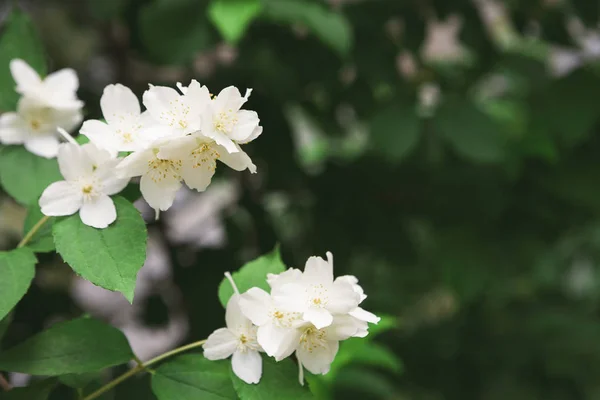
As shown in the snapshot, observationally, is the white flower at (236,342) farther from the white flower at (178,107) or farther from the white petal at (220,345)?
the white flower at (178,107)

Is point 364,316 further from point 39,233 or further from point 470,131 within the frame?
point 470,131

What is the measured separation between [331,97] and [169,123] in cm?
58

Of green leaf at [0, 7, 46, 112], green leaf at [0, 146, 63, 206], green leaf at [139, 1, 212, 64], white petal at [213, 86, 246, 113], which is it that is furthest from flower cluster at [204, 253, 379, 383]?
green leaf at [139, 1, 212, 64]

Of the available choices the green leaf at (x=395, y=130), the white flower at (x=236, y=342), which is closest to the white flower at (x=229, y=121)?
the white flower at (x=236, y=342)

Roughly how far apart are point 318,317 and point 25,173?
11.9 inches

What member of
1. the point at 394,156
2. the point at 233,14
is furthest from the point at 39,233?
the point at 394,156

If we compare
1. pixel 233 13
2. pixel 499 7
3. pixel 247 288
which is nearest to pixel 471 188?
pixel 499 7

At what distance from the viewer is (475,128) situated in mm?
880

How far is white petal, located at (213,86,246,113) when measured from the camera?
399 mm

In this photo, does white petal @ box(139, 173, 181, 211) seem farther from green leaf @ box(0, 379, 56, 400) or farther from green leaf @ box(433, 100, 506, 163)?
green leaf @ box(433, 100, 506, 163)

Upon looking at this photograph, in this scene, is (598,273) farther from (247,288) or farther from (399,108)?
(247,288)

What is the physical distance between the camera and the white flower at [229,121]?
1.29 ft

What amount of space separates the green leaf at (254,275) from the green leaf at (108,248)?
0.24ft

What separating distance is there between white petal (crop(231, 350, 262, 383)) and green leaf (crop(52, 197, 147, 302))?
0.08m
